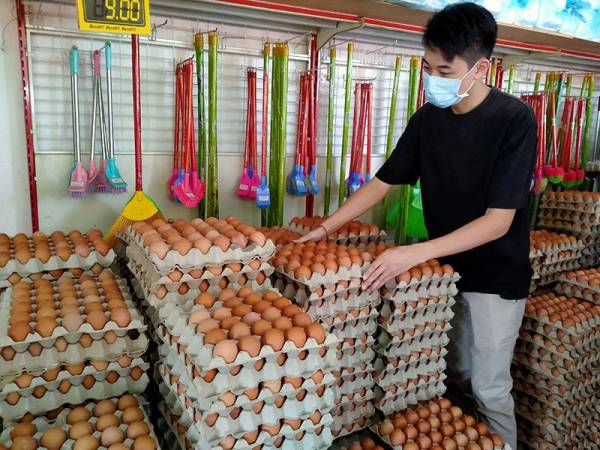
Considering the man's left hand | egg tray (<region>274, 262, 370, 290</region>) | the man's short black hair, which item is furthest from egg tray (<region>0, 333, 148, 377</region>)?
the man's short black hair

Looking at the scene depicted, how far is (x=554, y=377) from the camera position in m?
2.49

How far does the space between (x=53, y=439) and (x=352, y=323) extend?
1.03 m

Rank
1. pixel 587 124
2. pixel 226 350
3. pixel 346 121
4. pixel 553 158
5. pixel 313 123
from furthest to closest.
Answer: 1. pixel 587 124
2. pixel 553 158
3. pixel 346 121
4. pixel 313 123
5. pixel 226 350

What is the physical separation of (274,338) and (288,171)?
2.15 meters

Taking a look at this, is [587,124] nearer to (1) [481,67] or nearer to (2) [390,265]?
(1) [481,67]

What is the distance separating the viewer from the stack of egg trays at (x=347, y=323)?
1.70 meters

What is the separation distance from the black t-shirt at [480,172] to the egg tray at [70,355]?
133 cm

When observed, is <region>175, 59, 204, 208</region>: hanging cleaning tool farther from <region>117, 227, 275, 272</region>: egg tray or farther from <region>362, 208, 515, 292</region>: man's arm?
<region>362, 208, 515, 292</region>: man's arm

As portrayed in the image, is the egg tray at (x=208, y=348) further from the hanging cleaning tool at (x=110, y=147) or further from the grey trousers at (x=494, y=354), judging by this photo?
the hanging cleaning tool at (x=110, y=147)

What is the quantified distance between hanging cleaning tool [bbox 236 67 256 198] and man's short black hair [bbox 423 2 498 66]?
1.33 metres

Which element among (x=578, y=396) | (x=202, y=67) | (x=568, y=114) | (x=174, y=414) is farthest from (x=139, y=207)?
(x=568, y=114)

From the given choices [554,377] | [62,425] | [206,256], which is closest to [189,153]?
[206,256]

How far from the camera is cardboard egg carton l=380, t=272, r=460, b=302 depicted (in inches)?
71.9

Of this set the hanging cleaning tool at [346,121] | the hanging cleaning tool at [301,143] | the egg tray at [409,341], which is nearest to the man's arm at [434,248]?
the egg tray at [409,341]
